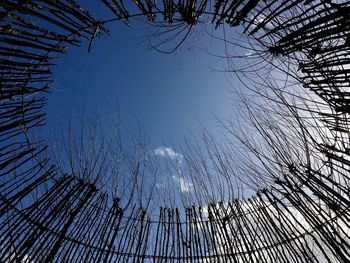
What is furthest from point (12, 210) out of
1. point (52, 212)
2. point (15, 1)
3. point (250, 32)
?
point (250, 32)

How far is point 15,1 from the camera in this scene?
1.61 meters

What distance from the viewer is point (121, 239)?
11.6 feet

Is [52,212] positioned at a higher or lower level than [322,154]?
lower

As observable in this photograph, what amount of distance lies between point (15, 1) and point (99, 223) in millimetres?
2760

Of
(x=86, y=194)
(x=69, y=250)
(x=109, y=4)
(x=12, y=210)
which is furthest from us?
(x=86, y=194)

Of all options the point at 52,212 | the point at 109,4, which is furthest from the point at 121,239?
the point at 109,4

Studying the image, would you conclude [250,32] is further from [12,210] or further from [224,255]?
[12,210]

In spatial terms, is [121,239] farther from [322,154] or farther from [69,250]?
[322,154]

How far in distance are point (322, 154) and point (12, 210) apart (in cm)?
325

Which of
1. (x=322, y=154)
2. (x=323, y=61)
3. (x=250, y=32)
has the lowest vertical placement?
(x=322, y=154)

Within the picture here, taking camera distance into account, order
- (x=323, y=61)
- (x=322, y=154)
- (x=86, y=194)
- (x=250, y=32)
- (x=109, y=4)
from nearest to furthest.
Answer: (x=109, y=4) < (x=323, y=61) < (x=250, y=32) < (x=322, y=154) < (x=86, y=194)

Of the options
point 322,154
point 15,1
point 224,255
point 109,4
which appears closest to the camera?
point 15,1

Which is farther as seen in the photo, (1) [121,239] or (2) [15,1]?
(1) [121,239]

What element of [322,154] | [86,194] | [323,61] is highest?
[323,61]
